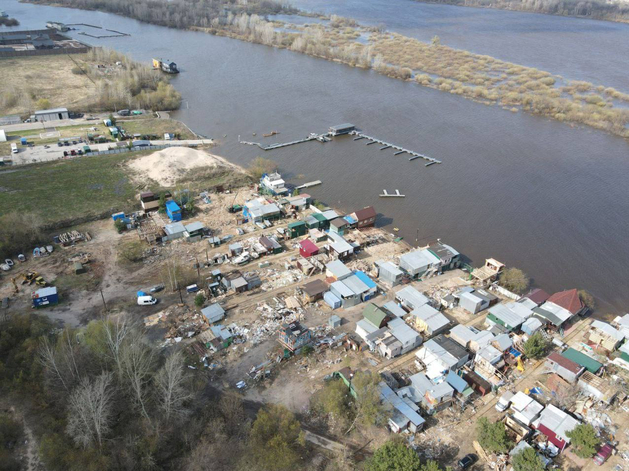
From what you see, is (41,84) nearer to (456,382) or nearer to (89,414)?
(89,414)

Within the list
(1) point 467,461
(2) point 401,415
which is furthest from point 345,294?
(1) point 467,461

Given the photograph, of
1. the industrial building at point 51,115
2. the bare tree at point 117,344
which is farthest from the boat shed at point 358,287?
the industrial building at point 51,115

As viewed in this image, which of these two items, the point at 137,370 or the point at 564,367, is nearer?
the point at 137,370

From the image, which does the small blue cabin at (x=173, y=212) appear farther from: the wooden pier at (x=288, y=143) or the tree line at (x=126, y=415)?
the wooden pier at (x=288, y=143)

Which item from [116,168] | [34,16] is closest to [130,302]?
[116,168]

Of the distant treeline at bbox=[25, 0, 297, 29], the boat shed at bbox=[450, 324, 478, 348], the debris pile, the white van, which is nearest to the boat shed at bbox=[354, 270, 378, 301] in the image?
the boat shed at bbox=[450, 324, 478, 348]

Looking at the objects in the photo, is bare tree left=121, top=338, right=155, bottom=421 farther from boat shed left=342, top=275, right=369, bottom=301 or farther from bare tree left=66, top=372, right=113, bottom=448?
boat shed left=342, top=275, right=369, bottom=301

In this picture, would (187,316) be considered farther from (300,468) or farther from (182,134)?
(182,134)
